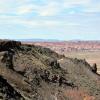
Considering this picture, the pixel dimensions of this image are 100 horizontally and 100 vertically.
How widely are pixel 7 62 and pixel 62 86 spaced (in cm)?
732

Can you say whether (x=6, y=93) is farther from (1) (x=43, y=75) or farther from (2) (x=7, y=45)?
(2) (x=7, y=45)

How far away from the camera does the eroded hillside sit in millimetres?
32688

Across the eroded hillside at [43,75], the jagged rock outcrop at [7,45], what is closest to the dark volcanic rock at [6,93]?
the eroded hillside at [43,75]

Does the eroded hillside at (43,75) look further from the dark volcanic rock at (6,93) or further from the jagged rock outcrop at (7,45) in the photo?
the dark volcanic rock at (6,93)

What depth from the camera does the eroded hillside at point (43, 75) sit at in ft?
107

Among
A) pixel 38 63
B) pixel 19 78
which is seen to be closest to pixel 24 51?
pixel 38 63

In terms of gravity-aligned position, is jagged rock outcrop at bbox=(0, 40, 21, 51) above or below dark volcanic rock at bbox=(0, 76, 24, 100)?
above

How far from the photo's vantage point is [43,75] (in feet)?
126

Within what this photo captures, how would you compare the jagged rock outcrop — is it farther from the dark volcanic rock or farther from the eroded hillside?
the dark volcanic rock

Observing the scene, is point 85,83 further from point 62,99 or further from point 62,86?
point 62,99

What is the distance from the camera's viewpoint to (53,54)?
1959 inches

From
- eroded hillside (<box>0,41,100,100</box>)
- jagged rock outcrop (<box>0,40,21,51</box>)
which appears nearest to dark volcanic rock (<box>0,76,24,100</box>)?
eroded hillside (<box>0,41,100,100</box>)

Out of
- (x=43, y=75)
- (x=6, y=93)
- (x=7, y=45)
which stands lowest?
(x=43, y=75)

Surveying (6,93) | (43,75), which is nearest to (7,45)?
(43,75)
